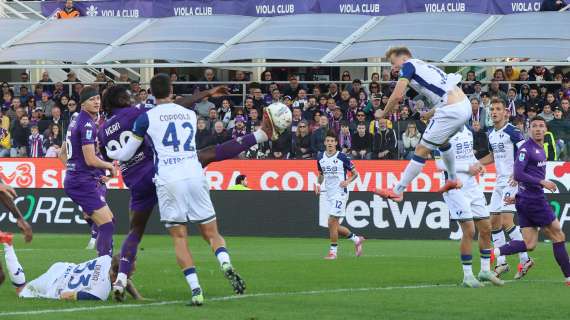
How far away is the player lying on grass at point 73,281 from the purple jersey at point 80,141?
5.58 ft

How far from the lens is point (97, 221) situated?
1582 cm

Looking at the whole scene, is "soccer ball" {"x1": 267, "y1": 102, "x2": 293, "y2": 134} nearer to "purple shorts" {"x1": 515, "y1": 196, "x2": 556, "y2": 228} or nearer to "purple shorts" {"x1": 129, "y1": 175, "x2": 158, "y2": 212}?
"purple shorts" {"x1": 129, "y1": 175, "x2": 158, "y2": 212}

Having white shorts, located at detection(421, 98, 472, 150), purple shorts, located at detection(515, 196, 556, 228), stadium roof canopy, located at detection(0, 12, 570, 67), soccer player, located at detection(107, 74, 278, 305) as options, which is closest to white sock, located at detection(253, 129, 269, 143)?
soccer player, located at detection(107, 74, 278, 305)

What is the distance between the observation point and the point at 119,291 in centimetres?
1399

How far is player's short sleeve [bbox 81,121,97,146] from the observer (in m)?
15.5

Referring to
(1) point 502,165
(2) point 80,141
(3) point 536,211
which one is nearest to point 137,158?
(2) point 80,141

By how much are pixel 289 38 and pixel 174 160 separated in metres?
21.9

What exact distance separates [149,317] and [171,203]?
4.74ft

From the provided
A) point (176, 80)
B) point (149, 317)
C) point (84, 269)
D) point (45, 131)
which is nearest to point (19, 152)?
point (45, 131)

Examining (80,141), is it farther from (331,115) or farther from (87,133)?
(331,115)

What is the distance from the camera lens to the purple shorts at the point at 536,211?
654 inches

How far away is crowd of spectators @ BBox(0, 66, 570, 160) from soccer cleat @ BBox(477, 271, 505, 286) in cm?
1135

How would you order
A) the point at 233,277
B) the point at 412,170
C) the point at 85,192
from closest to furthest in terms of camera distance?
the point at 233,277, the point at 85,192, the point at 412,170

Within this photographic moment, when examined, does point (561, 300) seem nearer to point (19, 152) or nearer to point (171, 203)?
point (171, 203)
